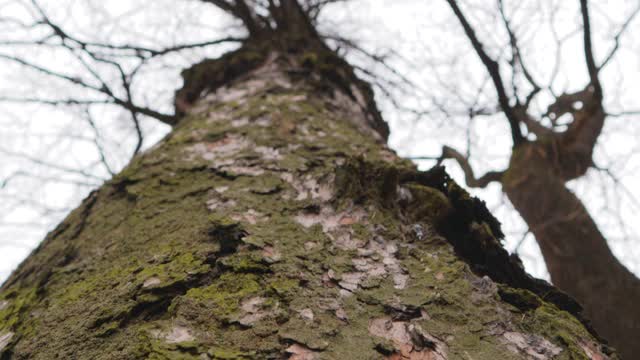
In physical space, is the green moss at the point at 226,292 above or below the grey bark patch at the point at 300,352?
above

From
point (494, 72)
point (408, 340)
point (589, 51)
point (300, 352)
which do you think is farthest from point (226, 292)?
point (589, 51)

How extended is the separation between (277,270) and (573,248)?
9.10 ft

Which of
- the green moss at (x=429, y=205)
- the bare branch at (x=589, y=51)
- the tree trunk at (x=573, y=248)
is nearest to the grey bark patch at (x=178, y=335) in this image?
the green moss at (x=429, y=205)

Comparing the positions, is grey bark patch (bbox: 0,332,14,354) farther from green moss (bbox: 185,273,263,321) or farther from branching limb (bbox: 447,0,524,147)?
branching limb (bbox: 447,0,524,147)

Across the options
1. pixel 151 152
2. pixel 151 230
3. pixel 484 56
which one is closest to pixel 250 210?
pixel 151 230

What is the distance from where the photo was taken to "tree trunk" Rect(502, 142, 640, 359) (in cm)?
270

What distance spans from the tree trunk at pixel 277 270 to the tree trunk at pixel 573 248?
6.41 ft

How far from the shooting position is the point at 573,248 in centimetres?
310

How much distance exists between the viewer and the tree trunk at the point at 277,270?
80cm

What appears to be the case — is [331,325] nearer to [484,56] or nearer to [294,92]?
[294,92]

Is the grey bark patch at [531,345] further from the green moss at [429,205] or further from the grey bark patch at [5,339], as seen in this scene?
the grey bark patch at [5,339]

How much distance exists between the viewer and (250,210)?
1178 mm

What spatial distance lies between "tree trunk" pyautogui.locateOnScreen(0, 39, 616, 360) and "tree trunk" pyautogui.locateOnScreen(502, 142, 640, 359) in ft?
6.41

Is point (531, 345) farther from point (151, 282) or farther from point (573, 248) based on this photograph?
point (573, 248)
